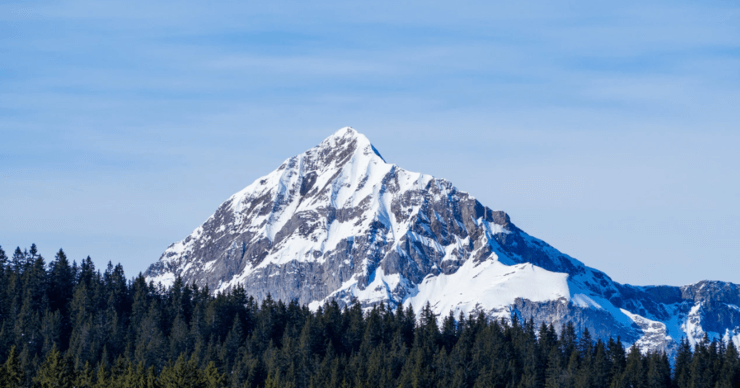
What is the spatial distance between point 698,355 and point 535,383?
3025 cm

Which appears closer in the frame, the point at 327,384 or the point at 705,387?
the point at 327,384

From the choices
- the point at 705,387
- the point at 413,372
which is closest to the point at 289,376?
the point at 413,372

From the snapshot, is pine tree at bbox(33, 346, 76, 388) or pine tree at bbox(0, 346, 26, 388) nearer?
pine tree at bbox(0, 346, 26, 388)

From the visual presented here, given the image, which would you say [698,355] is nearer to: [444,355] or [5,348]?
[444,355]

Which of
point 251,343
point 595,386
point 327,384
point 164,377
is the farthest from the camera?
point 251,343

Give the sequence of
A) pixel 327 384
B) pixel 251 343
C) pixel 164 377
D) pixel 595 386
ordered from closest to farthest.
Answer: pixel 164 377
pixel 327 384
pixel 595 386
pixel 251 343

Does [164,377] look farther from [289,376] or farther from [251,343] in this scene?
[251,343]

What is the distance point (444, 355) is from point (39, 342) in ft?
214

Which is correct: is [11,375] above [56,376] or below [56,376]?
below

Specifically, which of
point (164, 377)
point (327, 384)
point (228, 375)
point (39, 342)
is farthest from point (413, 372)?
point (39, 342)

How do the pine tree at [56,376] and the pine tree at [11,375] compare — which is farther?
the pine tree at [56,376]

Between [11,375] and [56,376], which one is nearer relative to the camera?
[11,375]

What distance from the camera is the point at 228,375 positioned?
179 metres

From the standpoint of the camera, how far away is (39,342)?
642ft
